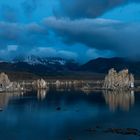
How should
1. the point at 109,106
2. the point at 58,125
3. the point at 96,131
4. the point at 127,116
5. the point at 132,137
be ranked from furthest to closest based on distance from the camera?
1. the point at 109,106
2. the point at 127,116
3. the point at 58,125
4. the point at 96,131
5. the point at 132,137

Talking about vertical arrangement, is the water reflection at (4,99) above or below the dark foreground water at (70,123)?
above

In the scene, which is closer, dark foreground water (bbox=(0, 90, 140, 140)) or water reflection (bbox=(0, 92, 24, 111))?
dark foreground water (bbox=(0, 90, 140, 140))

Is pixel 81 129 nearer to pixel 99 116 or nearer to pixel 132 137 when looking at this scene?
pixel 132 137

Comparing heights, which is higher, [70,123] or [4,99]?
[4,99]

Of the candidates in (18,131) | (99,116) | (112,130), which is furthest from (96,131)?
(99,116)

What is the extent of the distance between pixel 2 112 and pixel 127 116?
28.5 metres

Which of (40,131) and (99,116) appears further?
(99,116)

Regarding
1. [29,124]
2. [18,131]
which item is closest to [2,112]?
[29,124]

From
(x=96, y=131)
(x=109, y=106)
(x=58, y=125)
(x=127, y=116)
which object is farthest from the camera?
(x=109, y=106)

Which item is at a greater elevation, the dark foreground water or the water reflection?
the water reflection

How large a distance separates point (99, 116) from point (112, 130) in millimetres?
20264

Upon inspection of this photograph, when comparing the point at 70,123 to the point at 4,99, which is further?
the point at 4,99

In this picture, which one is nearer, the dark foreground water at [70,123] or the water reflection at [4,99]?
the dark foreground water at [70,123]

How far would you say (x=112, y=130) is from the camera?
70.8 m
